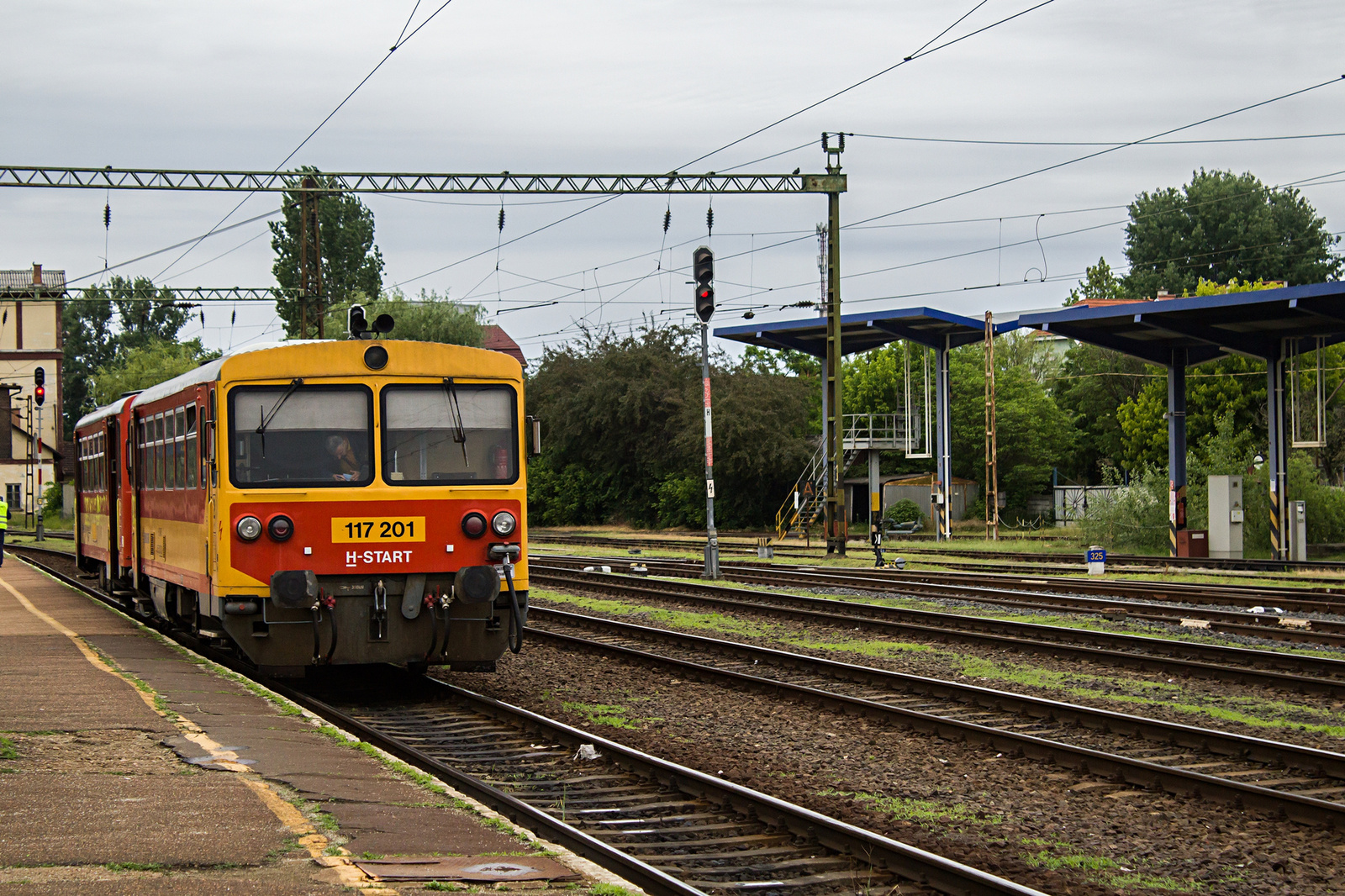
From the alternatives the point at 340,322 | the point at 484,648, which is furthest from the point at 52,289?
the point at 484,648

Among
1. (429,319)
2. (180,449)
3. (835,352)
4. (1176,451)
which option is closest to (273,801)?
(180,449)

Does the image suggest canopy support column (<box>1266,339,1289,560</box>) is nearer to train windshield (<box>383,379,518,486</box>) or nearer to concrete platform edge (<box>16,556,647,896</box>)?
train windshield (<box>383,379,518,486</box>)

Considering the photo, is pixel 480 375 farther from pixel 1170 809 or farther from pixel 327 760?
pixel 1170 809

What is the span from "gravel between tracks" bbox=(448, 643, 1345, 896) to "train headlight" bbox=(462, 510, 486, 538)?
1.61 m

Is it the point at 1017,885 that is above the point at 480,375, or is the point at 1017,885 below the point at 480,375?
below

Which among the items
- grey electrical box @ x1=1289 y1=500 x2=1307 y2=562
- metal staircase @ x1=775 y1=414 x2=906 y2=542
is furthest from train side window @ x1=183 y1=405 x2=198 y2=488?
metal staircase @ x1=775 y1=414 x2=906 y2=542

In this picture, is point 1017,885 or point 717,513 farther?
point 717,513

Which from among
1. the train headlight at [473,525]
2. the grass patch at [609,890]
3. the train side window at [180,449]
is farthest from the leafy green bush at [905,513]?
the grass patch at [609,890]

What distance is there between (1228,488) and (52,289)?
1372 inches

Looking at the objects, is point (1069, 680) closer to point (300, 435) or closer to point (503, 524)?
point (503, 524)

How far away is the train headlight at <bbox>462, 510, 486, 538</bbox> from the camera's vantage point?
11.5m

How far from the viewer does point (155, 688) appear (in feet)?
36.8

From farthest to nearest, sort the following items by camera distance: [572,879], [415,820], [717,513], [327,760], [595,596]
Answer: [717,513] → [595,596] → [327,760] → [415,820] → [572,879]

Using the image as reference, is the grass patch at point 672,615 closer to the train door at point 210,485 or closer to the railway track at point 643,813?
the railway track at point 643,813
